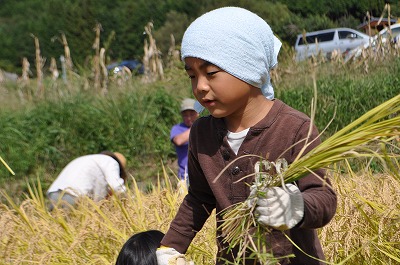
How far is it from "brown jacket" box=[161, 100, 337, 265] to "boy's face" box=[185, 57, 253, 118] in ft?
0.31

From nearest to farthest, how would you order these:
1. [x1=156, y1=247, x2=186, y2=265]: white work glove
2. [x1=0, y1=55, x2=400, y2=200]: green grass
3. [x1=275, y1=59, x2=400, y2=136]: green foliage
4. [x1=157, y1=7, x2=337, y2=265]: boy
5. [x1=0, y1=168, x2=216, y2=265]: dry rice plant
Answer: [x1=157, y1=7, x2=337, y2=265]: boy → [x1=156, y1=247, x2=186, y2=265]: white work glove → [x1=0, y1=168, x2=216, y2=265]: dry rice plant → [x1=275, y1=59, x2=400, y2=136]: green foliage → [x1=0, y1=55, x2=400, y2=200]: green grass

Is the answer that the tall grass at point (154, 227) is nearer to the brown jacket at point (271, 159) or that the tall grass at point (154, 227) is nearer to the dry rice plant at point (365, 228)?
the dry rice plant at point (365, 228)

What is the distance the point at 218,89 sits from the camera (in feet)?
6.63

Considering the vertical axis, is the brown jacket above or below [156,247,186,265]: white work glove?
above

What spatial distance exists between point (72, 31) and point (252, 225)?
29476mm

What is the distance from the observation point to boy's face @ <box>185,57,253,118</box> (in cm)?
202

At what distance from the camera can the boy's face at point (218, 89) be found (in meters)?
2.02

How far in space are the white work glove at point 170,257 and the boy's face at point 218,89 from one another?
1.59 ft

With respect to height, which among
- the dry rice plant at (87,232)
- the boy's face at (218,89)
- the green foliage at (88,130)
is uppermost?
the boy's face at (218,89)

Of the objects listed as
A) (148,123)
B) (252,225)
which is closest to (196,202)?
(252,225)

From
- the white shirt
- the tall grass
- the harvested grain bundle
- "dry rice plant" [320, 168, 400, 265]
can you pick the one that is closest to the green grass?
the white shirt

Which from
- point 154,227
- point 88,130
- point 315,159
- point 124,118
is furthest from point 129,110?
point 315,159

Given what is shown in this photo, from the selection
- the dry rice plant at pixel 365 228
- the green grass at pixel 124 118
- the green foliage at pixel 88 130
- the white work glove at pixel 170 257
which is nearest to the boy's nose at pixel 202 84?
the white work glove at pixel 170 257

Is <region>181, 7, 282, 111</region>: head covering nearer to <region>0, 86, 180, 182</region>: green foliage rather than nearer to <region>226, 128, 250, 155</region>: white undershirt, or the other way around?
<region>226, 128, 250, 155</region>: white undershirt
